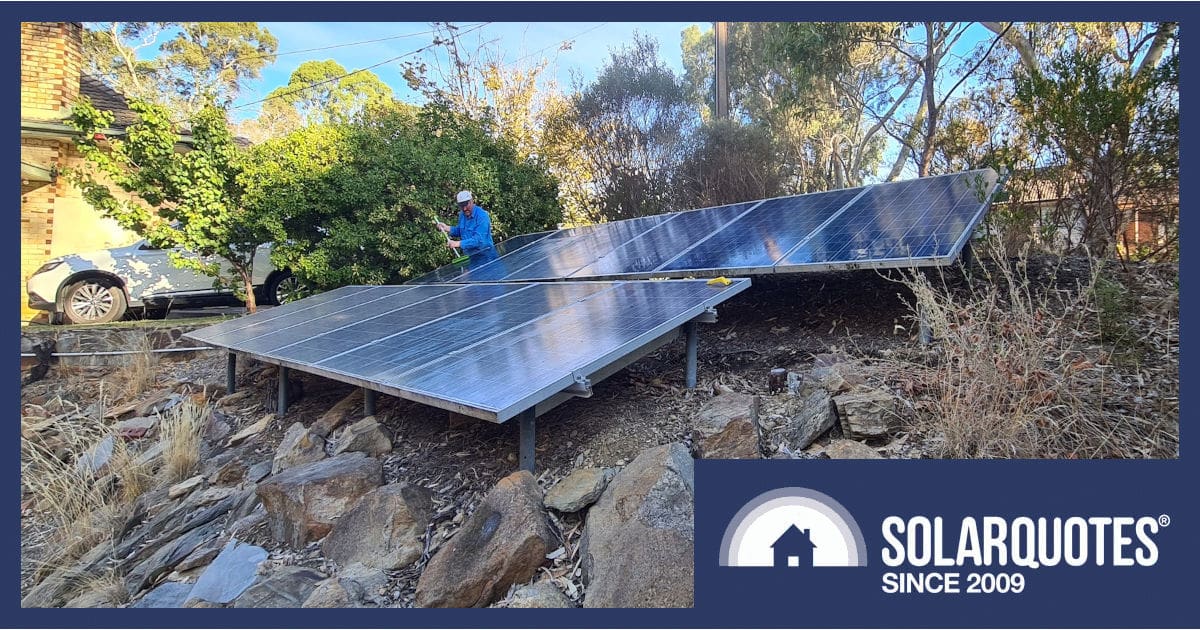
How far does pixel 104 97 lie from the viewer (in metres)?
14.0

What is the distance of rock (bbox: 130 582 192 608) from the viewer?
3135 millimetres

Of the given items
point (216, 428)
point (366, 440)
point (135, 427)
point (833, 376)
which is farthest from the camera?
point (135, 427)

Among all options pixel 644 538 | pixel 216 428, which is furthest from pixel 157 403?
pixel 644 538

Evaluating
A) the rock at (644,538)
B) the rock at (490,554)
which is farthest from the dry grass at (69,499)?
the rock at (644,538)

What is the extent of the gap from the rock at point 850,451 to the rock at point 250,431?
5390 mm

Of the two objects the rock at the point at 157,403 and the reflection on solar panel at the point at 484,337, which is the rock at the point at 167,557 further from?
the rock at the point at 157,403

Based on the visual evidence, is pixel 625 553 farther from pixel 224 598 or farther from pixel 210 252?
pixel 210 252

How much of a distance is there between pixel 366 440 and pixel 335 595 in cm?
180

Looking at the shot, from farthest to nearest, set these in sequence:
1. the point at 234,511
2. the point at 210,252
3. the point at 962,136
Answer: the point at 210,252, the point at 962,136, the point at 234,511

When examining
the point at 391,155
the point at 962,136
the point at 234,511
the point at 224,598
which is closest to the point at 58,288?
the point at 391,155

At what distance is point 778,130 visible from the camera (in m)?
14.5

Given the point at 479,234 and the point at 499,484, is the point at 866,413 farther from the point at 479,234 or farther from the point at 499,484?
the point at 479,234

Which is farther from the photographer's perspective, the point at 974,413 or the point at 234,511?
the point at 234,511

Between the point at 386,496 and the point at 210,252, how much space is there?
766 cm
